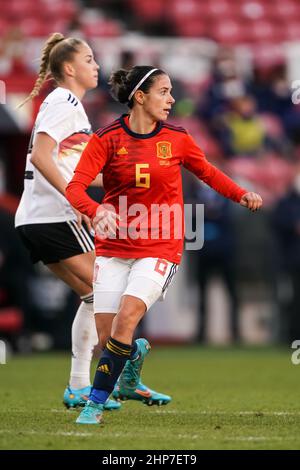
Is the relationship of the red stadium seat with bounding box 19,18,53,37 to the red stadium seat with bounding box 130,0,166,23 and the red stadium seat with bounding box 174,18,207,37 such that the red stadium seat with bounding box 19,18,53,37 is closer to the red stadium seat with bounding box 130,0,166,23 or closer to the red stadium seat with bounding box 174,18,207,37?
the red stadium seat with bounding box 130,0,166,23

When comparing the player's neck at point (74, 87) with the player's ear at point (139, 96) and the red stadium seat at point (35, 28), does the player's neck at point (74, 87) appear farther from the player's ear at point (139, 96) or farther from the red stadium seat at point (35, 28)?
the red stadium seat at point (35, 28)

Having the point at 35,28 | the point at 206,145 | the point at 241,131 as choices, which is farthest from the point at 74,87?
the point at 35,28

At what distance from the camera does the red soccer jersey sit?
20.0ft

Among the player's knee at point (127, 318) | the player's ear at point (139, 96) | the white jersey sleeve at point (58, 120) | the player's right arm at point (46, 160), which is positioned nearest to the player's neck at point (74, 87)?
the white jersey sleeve at point (58, 120)

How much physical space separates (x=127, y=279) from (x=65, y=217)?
0.91m

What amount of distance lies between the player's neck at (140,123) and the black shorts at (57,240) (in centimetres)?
91

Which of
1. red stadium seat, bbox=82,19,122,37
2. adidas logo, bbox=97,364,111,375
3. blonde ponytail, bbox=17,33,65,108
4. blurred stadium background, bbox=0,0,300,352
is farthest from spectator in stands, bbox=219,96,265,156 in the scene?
adidas logo, bbox=97,364,111,375

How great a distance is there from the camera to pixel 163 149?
6.16 m

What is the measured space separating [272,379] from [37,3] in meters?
10.1

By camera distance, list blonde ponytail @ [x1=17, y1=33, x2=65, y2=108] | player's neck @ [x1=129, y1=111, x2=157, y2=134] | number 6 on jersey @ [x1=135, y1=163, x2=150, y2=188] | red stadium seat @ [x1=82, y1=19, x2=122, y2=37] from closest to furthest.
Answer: number 6 on jersey @ [x1=135, y1=163, x2=150, y2=188], player's neck @ [x1=129, y1=111, x2=157, y2=134], blonde ponytail @ [x1=17, y1=33, x2=65, y2=108], red stadium seat @ [x1=82, y1=19, x2=122, y2=37]

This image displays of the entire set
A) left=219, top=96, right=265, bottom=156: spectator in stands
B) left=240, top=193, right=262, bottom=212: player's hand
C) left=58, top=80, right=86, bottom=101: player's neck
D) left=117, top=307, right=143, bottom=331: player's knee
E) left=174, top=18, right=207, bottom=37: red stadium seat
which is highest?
left=174, top=18, right=207, bottom=37: red stadium seat

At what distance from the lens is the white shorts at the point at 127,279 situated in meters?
5.97

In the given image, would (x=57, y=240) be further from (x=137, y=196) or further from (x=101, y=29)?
(x=101, y=29)

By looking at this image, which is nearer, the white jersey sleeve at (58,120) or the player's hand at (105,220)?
the player's hand at (105,220)
